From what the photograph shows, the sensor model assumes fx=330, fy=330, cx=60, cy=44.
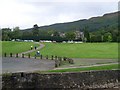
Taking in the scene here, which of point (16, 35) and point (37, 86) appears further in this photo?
point (16, 35)

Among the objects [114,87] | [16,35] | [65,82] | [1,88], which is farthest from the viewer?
[16,35]

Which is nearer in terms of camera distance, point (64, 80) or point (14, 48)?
point (64, 80)

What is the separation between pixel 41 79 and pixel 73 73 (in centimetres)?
259

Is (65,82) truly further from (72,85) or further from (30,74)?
(30,74)

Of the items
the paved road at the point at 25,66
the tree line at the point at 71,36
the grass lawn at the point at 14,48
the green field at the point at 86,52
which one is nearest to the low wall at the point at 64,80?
the paved road at the point at 25,66

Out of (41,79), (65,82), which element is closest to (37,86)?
(41,79)

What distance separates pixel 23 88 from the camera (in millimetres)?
23469

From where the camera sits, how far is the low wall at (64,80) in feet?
76.4

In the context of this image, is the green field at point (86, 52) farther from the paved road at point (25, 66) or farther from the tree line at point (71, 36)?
the tree line at point (71, 36)

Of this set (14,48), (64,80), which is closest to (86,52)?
(14,48)

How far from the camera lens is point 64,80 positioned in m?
24.6

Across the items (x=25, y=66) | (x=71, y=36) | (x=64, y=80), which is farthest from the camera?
(x=71, y=36)

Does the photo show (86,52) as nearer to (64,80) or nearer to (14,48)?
(14,48)

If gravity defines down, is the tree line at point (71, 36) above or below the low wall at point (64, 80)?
above
